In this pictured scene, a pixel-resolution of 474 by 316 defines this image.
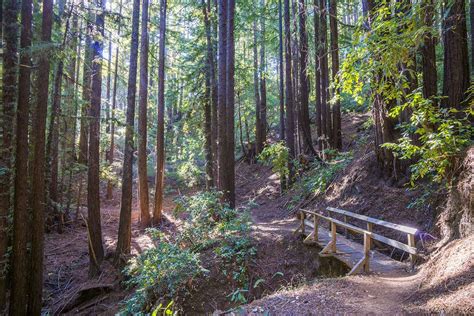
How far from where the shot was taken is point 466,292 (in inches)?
143

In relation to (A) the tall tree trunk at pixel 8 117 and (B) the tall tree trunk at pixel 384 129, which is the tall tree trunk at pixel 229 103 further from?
(A) the tall tree trunk at pixel 8 117

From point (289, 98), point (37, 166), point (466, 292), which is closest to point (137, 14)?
point (37, 166)

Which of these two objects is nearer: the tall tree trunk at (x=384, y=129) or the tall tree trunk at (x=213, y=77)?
the tall tree trunk at (x=384, y=129)

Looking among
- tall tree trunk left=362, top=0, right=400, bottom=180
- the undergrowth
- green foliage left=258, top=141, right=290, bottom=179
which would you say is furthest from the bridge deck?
green foliage left=258, top=141, right=290, bottom=179

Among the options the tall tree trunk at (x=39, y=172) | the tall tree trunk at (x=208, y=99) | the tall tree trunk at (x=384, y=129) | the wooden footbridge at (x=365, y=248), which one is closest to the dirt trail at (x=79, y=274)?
the tall tree trunk at (x=39, y=172)

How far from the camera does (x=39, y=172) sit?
7.77 metres

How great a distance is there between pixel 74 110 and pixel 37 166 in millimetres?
6113

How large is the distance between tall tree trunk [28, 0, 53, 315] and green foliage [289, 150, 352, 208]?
8.96m

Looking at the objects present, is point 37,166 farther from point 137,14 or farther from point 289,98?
point 289,98

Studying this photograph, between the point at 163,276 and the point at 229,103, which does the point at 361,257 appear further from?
the point at 229,103

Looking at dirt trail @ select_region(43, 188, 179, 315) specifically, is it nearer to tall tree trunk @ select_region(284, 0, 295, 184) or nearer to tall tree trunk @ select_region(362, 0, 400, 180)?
tall tree trunk @ select_region(284, 0, 295, 184)

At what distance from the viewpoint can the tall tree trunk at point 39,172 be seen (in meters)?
7.57

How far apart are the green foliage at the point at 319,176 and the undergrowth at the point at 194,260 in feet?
13.7

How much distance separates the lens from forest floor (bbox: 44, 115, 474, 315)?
14.2ft
